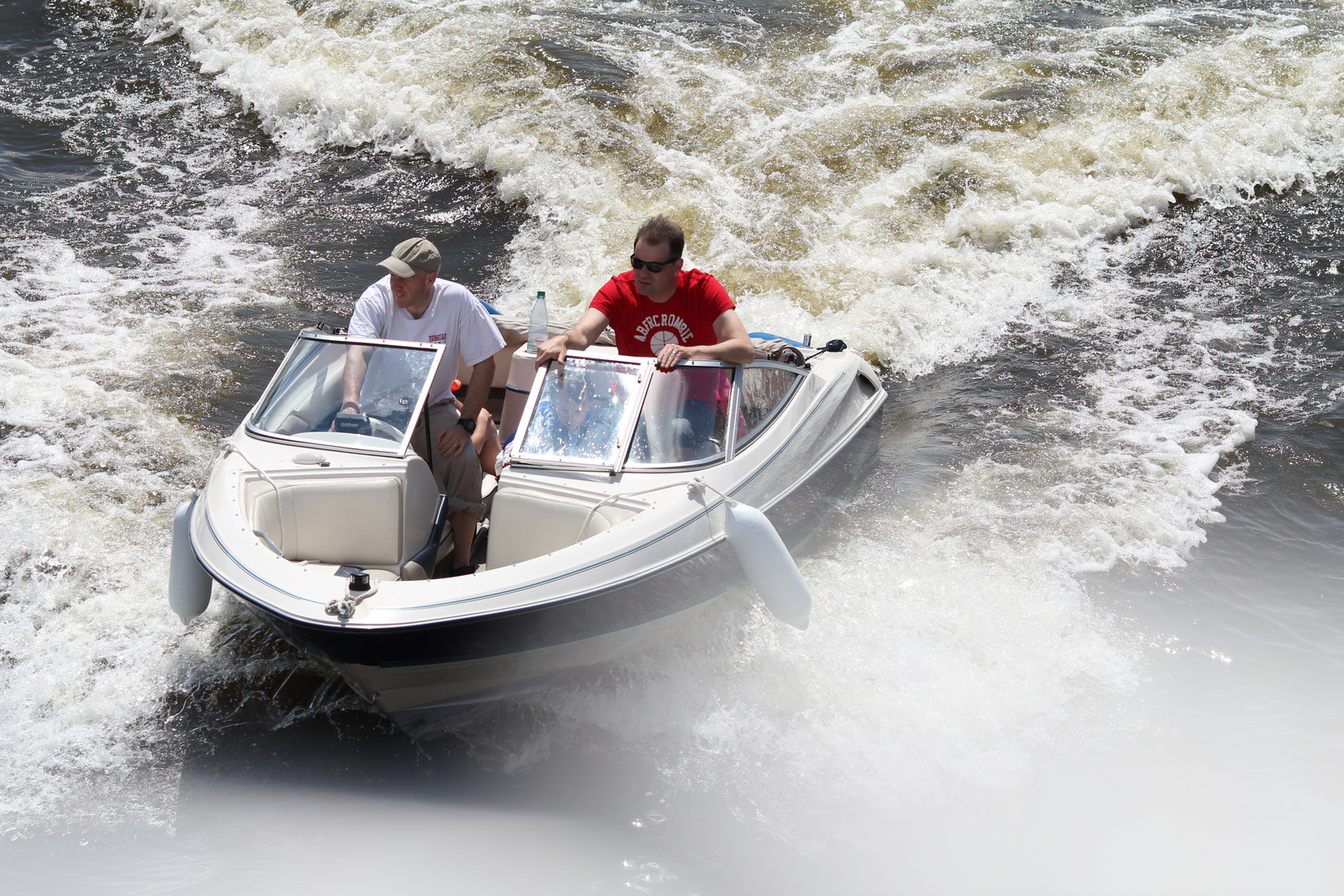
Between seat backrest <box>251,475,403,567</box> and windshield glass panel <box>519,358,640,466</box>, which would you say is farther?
windshield glass panel <box>519,358,640,466</box>

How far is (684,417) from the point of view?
447 centimetres

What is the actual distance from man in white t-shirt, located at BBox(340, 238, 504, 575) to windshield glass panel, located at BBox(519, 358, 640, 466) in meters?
0.40

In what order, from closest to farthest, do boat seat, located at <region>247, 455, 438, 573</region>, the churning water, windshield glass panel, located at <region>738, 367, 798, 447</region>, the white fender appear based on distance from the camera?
the churning water < the white fender < boat seat, located at <region>247, 455, 438, 573</region> < windshield glass panel, located at <region>738, 367, 798, 447</region>

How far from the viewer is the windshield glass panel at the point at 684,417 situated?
4.36 meters

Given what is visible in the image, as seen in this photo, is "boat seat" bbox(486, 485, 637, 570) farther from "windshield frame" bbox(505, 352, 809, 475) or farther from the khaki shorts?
the khaki shorts

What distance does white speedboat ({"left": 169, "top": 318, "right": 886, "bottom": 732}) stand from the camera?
12.0 ft

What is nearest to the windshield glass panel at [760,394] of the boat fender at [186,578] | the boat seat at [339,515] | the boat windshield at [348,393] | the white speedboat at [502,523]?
the white speedboat at [502,523]

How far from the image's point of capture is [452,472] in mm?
4609

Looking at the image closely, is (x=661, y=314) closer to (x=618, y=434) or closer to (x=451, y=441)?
(x=618, y=434)

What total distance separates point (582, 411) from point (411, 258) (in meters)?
1.05

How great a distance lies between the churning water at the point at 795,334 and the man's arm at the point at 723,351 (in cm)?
116

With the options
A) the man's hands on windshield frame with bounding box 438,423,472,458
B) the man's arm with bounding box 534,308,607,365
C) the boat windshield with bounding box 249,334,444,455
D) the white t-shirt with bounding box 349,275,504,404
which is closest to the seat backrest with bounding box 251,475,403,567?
the boat windshield with bounding box 249,334,444,455

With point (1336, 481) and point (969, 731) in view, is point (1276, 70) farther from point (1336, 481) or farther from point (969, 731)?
point (969, 731)

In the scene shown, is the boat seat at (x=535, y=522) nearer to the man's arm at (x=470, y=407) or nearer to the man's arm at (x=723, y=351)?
the man's arm at (x=470, y=407)
